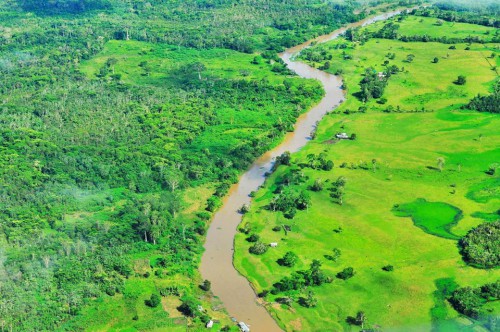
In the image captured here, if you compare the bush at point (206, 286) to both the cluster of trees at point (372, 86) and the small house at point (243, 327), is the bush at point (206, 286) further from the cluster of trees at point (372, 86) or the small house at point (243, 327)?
the cluster of trees at point (372, 86)

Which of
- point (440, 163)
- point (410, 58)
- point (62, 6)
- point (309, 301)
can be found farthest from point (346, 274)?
point (62, 6)

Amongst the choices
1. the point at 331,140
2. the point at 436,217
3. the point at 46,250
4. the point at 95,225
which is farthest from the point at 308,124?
the point at 46,250

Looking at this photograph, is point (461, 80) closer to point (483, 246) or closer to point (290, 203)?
point (290, 203)

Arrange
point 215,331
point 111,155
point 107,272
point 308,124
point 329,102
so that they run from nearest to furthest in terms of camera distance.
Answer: point 215,331, point 107,272, point 111,155, point 308,124, point 329,102

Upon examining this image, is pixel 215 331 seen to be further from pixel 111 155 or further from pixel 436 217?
pixel 111 155

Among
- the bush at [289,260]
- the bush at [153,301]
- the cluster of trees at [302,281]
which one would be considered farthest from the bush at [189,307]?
the bush at [289,260]

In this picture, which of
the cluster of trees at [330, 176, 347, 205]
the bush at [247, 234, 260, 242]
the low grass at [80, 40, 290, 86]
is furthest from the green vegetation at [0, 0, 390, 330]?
the cluster of trees at [330, 176, 347, 205]

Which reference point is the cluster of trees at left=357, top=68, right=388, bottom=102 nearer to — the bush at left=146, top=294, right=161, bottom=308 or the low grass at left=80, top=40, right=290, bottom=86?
the low grass at left=80, top=40, right=290, bottom=86

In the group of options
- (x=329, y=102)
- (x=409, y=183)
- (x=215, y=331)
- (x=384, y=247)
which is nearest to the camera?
(x=215, y=331)
